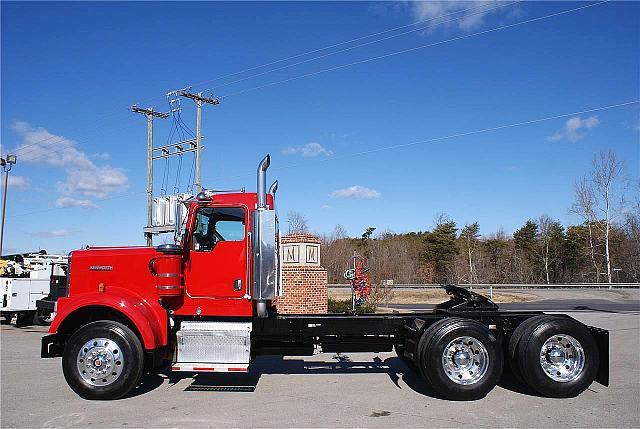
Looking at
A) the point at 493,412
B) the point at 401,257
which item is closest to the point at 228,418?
the point at 493,412

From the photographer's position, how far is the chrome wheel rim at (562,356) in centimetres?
745

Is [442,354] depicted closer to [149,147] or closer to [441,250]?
[149,147]

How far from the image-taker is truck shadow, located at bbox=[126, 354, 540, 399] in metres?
7.88

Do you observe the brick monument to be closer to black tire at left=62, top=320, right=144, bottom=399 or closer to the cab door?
the cab door

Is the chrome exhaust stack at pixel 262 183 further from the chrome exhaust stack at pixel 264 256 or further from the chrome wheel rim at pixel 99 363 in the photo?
the chrome wheel rim at pixel 99 363

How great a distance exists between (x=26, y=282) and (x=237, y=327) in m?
12.7

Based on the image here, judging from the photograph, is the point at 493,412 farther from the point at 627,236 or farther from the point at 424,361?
the point at 627,236

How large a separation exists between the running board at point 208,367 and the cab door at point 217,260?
98cm

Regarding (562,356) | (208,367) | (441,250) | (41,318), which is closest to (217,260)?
(208,367)

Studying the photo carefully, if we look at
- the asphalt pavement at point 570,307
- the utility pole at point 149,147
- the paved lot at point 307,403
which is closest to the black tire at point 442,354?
the paved lot at point 307,403

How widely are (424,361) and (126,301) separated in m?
4.14

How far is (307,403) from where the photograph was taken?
23.1 ft

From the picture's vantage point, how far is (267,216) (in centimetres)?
769

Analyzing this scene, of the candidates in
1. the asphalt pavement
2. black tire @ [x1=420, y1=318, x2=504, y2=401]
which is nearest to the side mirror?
black tire @ [x1=420, y1=318, x2=504, y2=401]
